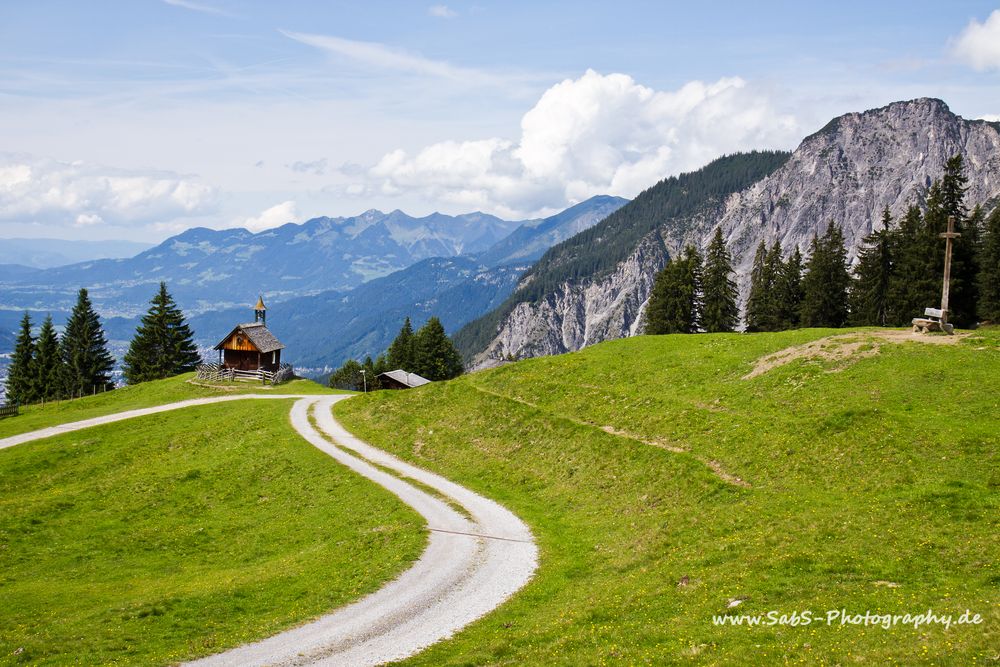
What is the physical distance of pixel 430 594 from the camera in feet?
78.9

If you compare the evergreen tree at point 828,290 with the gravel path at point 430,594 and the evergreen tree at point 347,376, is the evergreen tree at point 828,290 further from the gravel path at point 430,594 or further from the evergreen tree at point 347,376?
the evergreen tree at point 347,376

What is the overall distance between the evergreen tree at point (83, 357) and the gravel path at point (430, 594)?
86920 millimetres

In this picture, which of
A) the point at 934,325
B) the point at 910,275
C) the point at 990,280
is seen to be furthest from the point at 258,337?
the point at 990,280

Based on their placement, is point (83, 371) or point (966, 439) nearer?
point (966, 439)

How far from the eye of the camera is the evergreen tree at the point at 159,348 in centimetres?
10269

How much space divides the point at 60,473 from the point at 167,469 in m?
7.70

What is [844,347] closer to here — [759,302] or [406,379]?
[759,302]

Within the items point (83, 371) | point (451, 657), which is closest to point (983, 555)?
point (451, 657)

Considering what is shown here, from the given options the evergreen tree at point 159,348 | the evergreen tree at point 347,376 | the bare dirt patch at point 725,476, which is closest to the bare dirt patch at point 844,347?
the bare dirt patch at point 725,476

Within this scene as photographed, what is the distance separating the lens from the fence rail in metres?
79.4

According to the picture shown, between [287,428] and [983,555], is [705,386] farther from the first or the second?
[287,428]

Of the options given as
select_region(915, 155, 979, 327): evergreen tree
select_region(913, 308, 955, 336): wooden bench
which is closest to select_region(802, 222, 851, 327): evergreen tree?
select_region(915, 155, 979, 327): evergreen tree

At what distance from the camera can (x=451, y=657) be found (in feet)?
61.9

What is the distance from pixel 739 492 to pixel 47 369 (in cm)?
10835
